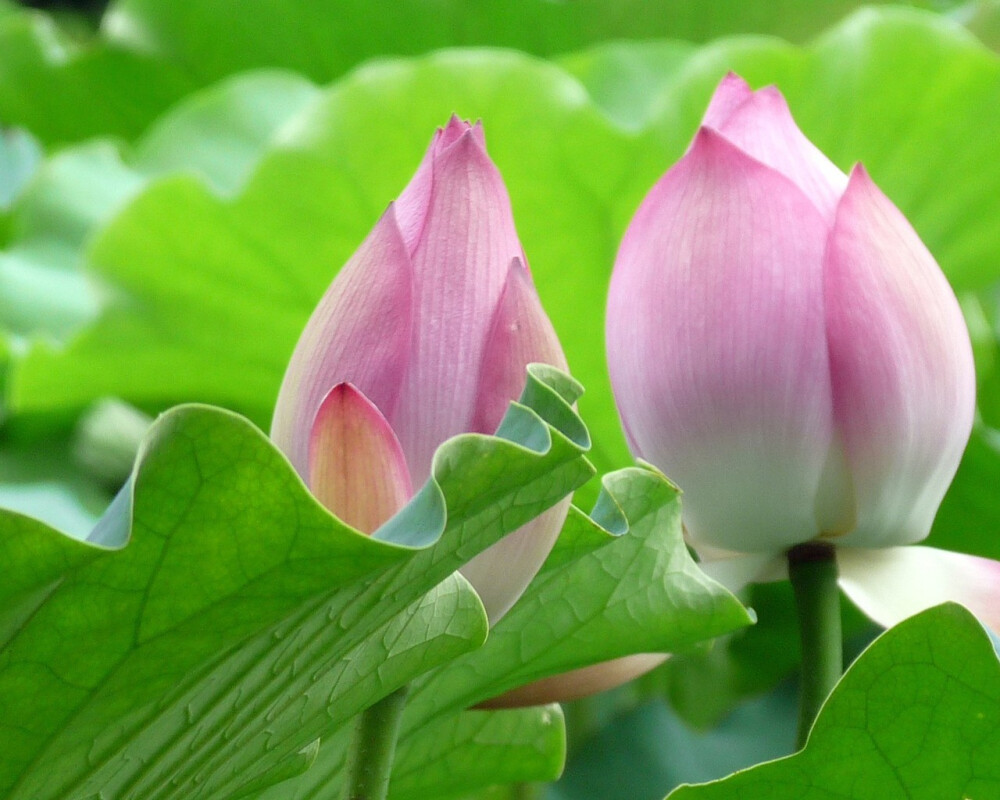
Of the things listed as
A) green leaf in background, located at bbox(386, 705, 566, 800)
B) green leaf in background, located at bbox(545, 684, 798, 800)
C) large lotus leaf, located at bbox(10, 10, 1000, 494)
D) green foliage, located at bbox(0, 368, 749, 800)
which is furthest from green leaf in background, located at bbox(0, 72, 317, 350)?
green foliage, located at bbox(0, 368, 749, 800)

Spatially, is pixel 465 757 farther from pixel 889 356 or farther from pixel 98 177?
pixel 98 177

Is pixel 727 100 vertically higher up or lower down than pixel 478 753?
higher up

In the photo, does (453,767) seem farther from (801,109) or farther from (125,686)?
(801,109)

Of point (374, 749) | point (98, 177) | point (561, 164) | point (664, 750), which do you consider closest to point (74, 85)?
point (98, 177)

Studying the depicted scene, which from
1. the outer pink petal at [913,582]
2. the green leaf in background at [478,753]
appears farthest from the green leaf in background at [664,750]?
the outer pink petal at [913,582]

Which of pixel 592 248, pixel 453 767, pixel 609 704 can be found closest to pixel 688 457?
pixel 453 767

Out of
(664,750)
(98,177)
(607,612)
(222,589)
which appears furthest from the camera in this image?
(98,177)
